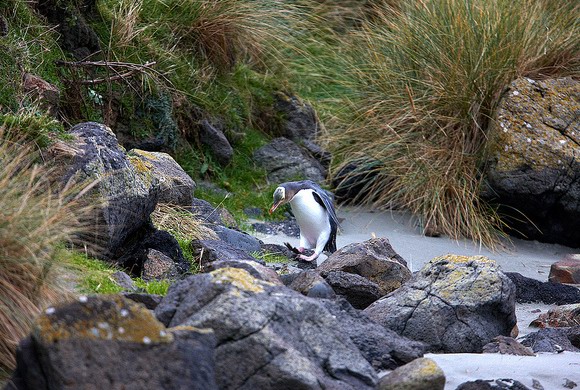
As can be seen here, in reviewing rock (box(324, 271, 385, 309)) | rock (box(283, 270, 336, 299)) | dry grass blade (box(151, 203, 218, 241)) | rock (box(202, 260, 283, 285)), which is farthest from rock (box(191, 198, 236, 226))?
rock (box(202, 260, 283, 285))

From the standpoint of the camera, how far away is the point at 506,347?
4238 mm

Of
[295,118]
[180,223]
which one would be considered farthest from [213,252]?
[295,118]

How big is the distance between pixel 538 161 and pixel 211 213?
119 inches

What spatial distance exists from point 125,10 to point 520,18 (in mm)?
3617

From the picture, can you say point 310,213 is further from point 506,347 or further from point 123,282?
point 506,347

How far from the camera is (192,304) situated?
3.33 m

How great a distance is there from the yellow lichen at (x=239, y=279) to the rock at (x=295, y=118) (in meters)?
6.28

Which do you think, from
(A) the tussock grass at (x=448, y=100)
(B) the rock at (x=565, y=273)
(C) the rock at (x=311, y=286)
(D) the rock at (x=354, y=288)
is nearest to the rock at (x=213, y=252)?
(D) the rock at (x=354, y=288)

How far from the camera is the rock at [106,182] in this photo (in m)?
4.77

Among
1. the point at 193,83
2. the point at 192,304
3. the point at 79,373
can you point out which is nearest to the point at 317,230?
the point at 193,83

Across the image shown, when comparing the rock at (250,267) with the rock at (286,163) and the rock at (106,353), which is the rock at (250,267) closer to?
the rock at (106,353)

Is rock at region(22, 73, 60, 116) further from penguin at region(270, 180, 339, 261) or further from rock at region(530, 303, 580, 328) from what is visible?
rock at region(530, 303, 580, 328)

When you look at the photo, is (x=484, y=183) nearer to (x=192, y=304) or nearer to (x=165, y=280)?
(x=165, y=280)

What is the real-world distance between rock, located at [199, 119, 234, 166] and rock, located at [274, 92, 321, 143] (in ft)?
3.76
